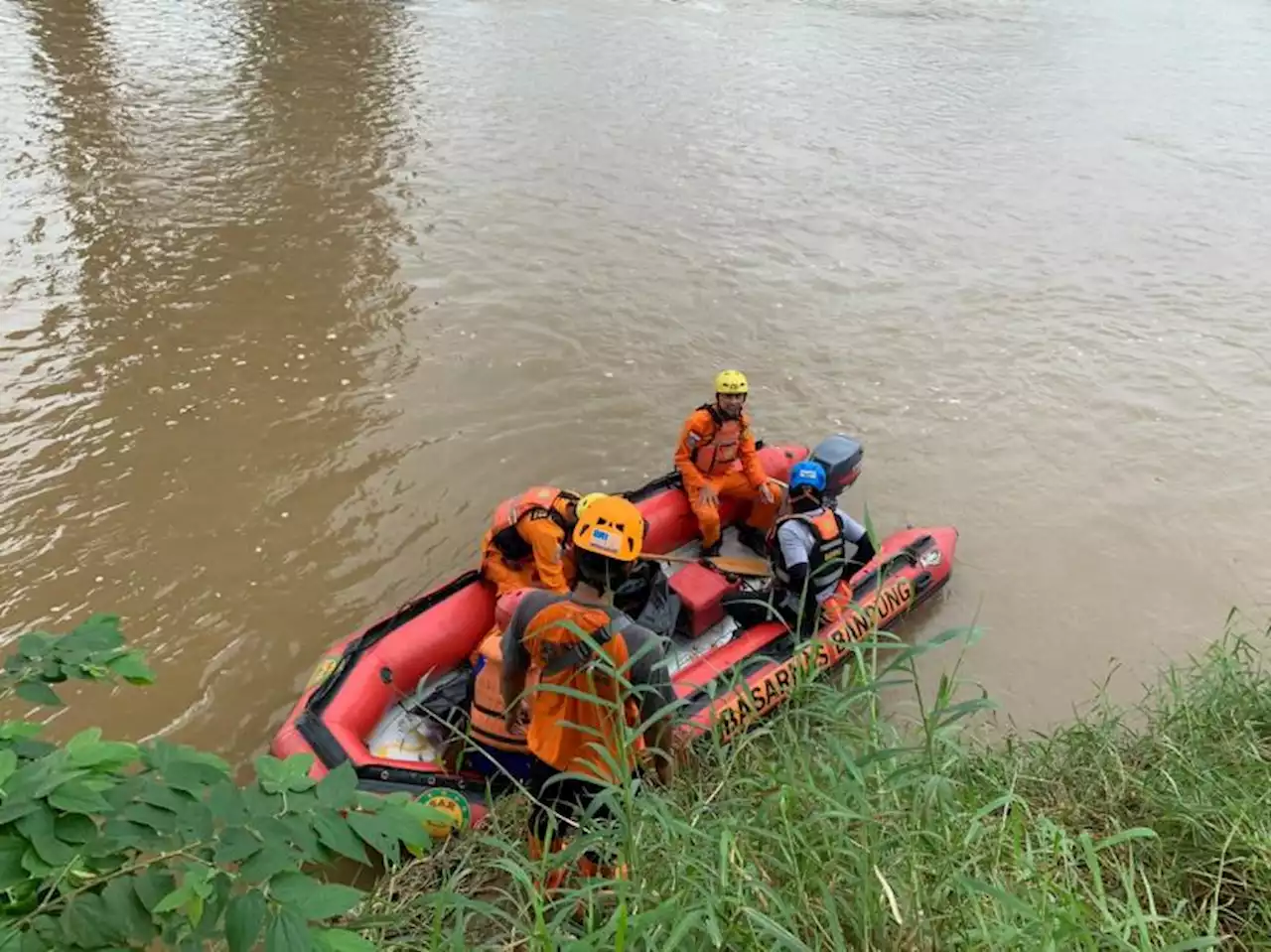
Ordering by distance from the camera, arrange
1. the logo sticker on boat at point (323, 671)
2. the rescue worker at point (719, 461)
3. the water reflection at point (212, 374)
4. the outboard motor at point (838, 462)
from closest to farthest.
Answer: the logo sticker on boat at point (323, 671) → the water reflection at point (212, 374) → the outboard motor at point (838, 462) → the rescue worker at point (719, 461)

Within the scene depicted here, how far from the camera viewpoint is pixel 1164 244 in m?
11.1

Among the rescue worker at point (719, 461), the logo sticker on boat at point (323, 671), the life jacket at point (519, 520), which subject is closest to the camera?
the logo sticker on boat at point (323, 671)

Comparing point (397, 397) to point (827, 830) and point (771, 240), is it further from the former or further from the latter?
point (827, 830)

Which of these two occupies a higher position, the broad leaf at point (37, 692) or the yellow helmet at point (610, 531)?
the broad leaf at point (37, 692)

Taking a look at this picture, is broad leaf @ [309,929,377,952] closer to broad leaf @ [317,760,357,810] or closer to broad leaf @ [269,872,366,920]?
broad leaf @ [269,872,366,920]

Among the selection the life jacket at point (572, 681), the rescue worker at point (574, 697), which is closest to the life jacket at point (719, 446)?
the rescue worker at point (574, 697)

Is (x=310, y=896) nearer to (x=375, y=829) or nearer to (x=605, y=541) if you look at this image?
(x=375, y=829)

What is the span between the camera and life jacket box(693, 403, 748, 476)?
5965 mm

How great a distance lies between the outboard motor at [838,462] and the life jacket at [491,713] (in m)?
2.75

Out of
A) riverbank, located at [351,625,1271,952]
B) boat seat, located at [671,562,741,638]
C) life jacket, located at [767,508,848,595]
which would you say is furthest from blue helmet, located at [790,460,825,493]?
riverbank, located at [351,625,1271,952]

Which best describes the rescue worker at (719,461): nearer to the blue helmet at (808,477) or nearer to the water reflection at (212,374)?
the blue helmet at (808,477)

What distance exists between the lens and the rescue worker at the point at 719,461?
593 cm

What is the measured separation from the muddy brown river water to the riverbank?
7.71ft

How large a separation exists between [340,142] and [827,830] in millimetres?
11690
